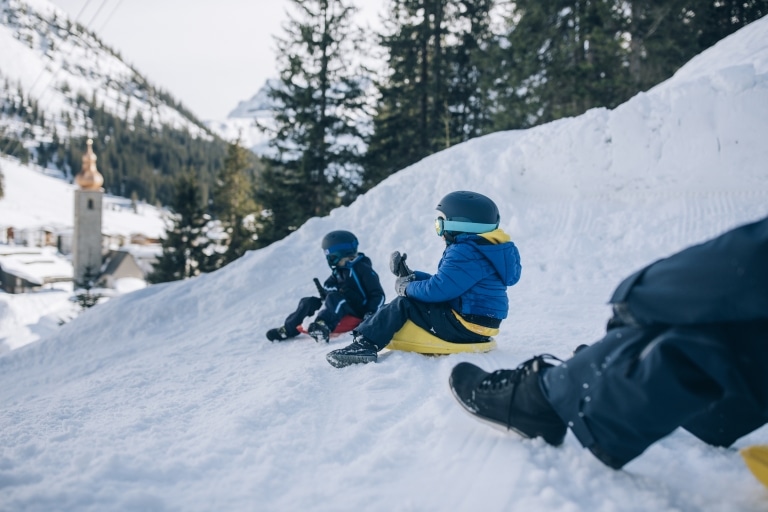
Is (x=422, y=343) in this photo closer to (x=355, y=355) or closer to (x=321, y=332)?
(x=355, y=355)

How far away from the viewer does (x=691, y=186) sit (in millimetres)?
8000

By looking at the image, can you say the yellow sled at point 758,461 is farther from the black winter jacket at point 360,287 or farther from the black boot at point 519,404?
the black winter jacket at point 360,287

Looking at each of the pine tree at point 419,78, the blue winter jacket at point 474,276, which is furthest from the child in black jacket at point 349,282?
the pine tree at point 419,78

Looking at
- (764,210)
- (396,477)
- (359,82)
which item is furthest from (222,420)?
(359,82)

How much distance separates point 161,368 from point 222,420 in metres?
2.37

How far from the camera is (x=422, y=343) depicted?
142 inches

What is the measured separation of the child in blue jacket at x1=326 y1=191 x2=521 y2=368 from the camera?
11.3 ft

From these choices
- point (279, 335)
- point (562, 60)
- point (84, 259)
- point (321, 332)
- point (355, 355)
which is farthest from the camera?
point (84, 259)

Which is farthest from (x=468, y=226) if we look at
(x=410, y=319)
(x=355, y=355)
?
(x=355, y=355)

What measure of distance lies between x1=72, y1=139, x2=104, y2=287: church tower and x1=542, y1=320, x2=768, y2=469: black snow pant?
208 ft

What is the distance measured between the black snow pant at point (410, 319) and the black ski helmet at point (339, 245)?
145cm

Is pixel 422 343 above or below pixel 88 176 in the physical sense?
below

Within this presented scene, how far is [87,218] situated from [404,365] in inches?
2501

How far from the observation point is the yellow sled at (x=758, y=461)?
1602 millimetres
